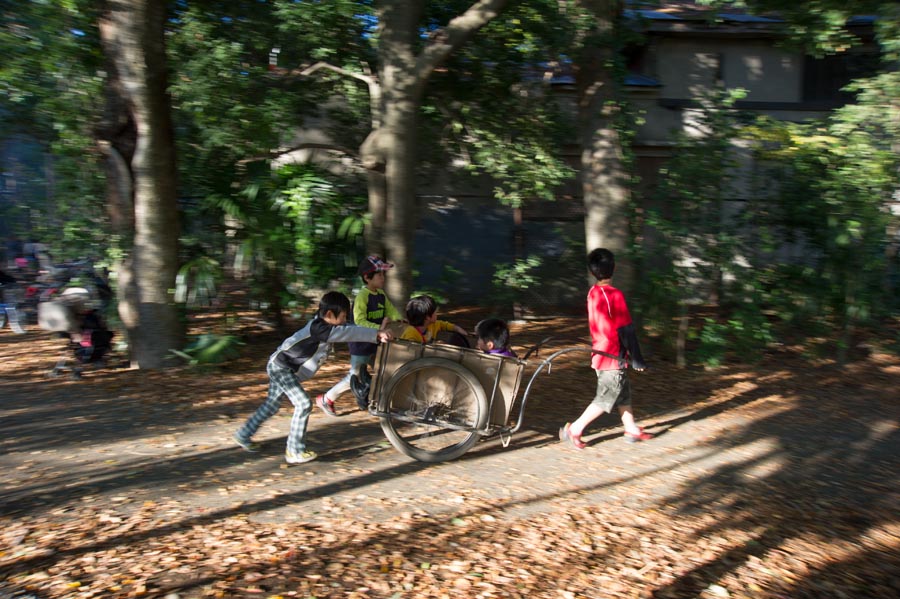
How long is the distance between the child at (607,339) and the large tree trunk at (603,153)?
8.36 ft

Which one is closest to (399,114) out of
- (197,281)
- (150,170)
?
(150,170)

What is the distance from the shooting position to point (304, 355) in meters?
5.61

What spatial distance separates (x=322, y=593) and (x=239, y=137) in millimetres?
6748

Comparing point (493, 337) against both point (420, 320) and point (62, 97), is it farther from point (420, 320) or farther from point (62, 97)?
point (62, 97)

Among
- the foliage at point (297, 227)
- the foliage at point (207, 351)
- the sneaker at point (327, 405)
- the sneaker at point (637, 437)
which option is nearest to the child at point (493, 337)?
the sneaker at point (637, 437)

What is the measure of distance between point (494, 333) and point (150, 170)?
438 centimetres

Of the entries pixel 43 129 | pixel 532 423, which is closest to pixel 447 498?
pixel 532 423

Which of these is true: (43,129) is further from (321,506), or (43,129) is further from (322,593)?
(322,593)

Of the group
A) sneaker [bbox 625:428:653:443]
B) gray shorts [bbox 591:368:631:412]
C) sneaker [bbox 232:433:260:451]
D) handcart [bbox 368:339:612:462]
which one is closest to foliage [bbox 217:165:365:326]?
sneaker [bbox 232:433:260:451]

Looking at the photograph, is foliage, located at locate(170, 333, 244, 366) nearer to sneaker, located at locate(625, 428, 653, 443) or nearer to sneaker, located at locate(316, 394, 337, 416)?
sneaker, located at locate(316, 394, 337, 416)

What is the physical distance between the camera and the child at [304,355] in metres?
5.51

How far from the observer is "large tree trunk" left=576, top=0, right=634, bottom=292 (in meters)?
8.74

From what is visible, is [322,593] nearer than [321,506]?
Yes

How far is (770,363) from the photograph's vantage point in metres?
9.83
